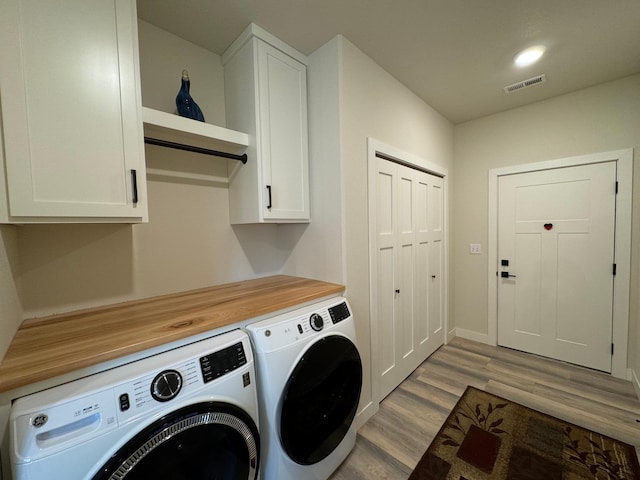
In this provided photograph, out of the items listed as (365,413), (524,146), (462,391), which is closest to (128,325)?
(365,413)

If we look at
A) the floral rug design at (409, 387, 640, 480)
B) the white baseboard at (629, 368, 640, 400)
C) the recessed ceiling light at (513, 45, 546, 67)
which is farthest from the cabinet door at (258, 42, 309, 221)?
the white baseboard at (629, 368, 640, 400)

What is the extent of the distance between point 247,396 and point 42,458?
1.78 ft

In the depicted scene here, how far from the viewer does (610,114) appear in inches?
85.2

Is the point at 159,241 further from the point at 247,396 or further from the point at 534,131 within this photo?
the point at 534,131

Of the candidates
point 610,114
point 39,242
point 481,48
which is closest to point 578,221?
point 610,114

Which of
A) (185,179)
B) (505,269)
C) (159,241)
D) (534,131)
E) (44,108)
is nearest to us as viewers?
(44,108)

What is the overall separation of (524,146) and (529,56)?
3.46 ft

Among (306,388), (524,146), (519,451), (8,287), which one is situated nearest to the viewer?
(8,287)

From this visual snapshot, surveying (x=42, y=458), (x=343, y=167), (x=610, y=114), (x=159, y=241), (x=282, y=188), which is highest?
(x=610, y=114)

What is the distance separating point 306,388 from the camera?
1175mm

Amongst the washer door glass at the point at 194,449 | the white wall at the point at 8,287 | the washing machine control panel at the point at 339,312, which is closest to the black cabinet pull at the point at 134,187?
the white wall at the point at 8,287

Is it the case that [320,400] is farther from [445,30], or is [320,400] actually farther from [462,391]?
[445,30]

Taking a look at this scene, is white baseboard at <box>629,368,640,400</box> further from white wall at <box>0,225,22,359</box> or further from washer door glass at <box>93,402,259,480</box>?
white wall at <box>0,225,22,359</box>

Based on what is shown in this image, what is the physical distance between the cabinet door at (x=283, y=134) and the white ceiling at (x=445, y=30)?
0.58 ft
